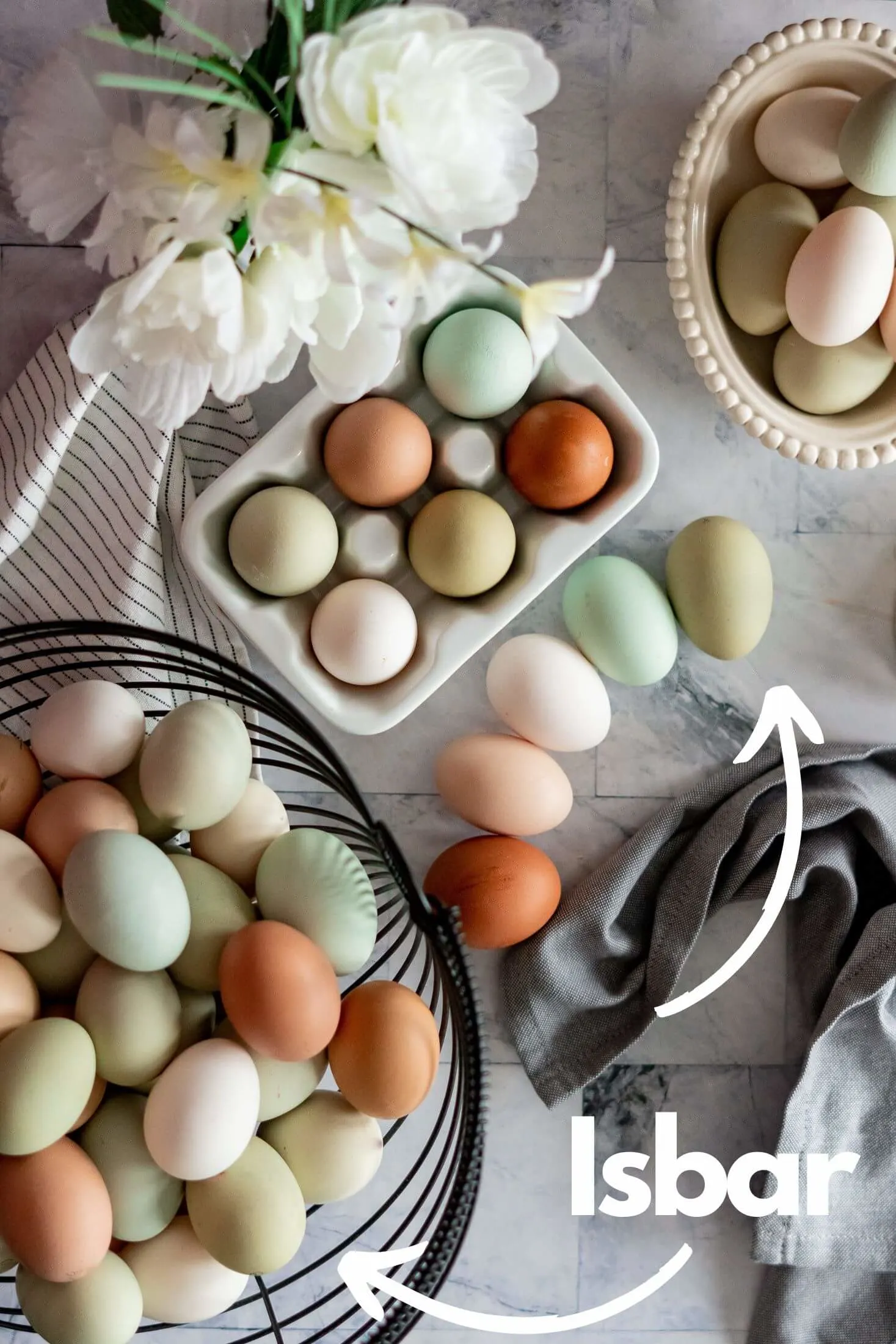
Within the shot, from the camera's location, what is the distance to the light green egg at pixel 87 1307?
60 centimetres

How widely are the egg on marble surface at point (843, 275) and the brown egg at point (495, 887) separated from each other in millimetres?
394

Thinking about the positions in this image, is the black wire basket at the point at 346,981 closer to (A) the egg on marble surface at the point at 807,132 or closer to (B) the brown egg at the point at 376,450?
(B) the brown egg at the point at 376,450

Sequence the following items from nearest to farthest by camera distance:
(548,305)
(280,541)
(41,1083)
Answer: (548,305) < (41,1083) < (280,541)

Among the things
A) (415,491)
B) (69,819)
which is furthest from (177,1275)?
(415,491)

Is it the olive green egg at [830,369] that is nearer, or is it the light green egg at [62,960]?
the light green egg at [62,960]

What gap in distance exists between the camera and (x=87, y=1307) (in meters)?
0.60

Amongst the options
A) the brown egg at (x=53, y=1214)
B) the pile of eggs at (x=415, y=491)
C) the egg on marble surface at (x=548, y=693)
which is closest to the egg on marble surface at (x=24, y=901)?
the brown egg at (x=53, y=1214)

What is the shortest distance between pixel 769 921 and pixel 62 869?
1.68 ft

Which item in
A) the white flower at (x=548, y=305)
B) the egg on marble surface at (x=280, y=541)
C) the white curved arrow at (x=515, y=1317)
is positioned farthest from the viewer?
the white curved arrow at (x=515, y=1317)

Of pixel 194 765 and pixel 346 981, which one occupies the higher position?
pixel 194 765

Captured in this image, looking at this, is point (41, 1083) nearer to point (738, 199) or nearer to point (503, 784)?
point (503, 784)

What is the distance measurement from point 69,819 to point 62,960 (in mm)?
80

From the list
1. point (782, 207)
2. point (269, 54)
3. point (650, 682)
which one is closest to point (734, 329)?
point (782, 207)

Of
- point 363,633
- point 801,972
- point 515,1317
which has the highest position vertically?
point 363,633
